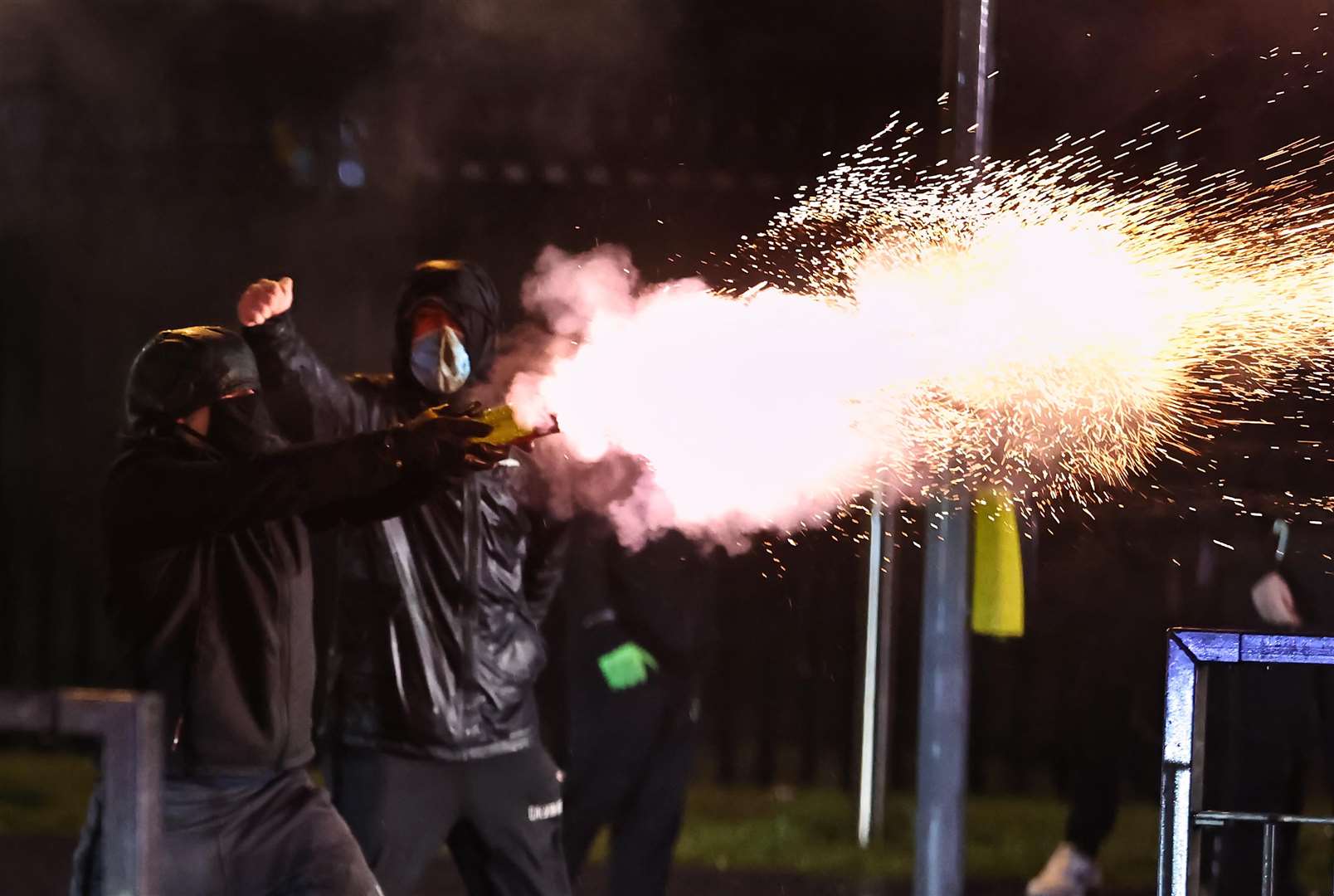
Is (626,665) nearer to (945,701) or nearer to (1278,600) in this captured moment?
(945,701)

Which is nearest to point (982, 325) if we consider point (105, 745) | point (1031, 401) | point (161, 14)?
point (1031, 401)

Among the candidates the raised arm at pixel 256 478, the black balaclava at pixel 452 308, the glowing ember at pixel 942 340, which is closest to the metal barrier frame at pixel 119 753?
the raised arm at pixel 256 478

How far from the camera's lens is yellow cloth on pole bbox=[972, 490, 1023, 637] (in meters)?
5.27

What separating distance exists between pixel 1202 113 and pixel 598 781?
13.8 feet

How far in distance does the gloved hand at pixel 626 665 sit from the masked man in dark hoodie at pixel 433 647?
71cm

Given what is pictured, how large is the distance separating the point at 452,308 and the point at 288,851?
58.8 inches

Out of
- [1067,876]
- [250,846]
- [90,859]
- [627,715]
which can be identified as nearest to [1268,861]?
[250,846]

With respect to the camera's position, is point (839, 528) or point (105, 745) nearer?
point (105, 745)

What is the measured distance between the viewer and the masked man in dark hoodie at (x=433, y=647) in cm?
397

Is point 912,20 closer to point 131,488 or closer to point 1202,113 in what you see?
point 1202,113

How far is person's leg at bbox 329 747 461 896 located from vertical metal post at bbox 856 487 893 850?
325cm

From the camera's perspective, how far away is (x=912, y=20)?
7539 millimetres

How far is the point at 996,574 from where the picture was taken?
5340 mm

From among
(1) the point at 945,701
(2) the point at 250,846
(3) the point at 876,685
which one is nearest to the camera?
(2) the point at 250,846
